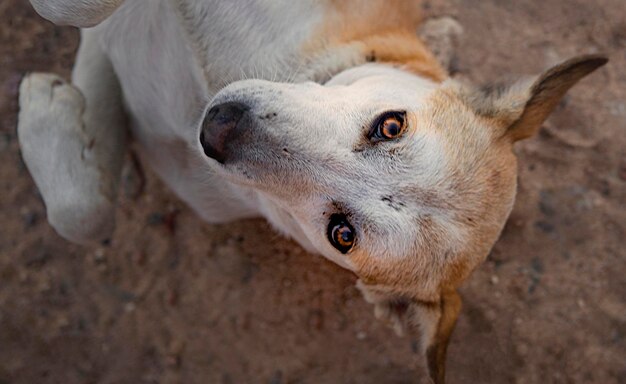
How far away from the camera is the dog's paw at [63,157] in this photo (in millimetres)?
2578

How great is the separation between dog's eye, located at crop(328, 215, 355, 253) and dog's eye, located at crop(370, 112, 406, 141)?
0.29 meters

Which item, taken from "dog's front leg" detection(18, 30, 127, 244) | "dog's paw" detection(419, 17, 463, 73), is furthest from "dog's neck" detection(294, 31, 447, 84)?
"dog's paw" detection(419, 17, 463, 73)

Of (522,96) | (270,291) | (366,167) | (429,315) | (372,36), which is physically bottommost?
(270,291)

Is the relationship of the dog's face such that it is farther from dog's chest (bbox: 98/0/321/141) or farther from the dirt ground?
the dirt ground

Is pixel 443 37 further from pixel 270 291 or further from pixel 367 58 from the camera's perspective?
pixel 270 291

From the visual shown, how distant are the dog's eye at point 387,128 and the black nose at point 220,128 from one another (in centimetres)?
42

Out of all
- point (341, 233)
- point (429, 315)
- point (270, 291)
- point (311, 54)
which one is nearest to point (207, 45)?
point (311, 54)

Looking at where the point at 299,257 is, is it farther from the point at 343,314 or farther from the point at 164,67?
the point at 164,67

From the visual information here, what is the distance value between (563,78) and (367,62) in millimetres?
717

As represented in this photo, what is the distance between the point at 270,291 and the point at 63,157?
1.35 m

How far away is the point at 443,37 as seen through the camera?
363 cm

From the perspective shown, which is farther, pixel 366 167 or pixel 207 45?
pixel 207 45

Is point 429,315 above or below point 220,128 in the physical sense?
below

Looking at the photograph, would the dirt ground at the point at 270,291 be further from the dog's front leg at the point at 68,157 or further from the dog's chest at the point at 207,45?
the dog's chest at the point at 207,45
